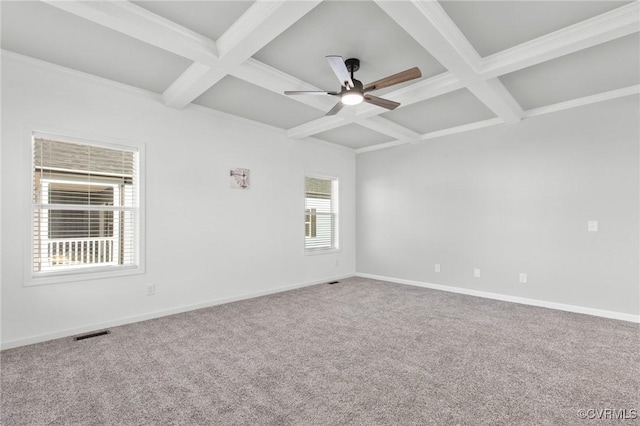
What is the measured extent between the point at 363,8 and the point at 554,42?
166 centimetres

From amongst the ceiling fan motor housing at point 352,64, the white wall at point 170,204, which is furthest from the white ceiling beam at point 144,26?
the white wall at point 170,204

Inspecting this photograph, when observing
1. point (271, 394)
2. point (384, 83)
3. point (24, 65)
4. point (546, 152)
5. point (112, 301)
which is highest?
point (24, 65)

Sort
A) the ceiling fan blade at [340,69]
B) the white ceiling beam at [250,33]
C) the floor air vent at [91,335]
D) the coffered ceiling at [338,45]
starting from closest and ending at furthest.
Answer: the white ceiling beam at [250,33] → the coffered ceiling at [338,45] → the ceiling fan blade at [340,69] → the floor air vent at [91,335]

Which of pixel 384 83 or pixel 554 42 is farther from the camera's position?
pixel 384 83

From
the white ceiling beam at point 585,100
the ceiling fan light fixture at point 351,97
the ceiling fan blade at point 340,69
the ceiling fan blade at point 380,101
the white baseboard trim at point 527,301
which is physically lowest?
the white baseboard trim at point 527,301

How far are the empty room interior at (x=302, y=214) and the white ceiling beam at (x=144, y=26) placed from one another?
14 mm

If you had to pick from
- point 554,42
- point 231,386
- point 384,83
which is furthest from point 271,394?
point 554,42

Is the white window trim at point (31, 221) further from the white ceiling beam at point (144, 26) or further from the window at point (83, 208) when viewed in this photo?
the white ceiling beam at point (144, 26)

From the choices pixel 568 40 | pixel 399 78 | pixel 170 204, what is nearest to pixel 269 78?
pixel 399 78

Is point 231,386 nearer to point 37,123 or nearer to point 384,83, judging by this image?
point 384,83

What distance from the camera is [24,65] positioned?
114 inches

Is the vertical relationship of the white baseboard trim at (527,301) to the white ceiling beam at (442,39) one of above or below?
below

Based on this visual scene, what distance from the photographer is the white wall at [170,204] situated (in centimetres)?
288

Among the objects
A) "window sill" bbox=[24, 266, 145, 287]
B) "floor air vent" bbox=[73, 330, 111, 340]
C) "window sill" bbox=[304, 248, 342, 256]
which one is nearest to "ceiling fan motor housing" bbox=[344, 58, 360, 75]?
"window sill" bbox=[24, 266, 145, 287]
